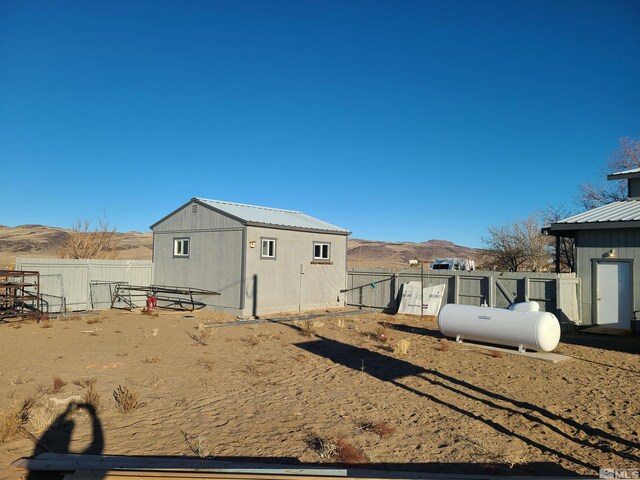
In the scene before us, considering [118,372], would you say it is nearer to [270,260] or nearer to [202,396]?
[202,396]

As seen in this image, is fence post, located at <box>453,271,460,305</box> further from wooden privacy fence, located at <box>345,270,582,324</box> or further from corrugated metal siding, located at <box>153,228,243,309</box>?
corrugated metal siding, located at <box>153,228,243,309</box>

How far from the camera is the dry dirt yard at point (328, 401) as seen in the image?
5.70m

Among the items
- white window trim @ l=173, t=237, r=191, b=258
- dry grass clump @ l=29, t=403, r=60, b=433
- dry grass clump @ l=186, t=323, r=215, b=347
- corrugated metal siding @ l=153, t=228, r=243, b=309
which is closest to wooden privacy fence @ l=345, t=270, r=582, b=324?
corrugated metal siding @ l=153, t=228, r=243, b=309

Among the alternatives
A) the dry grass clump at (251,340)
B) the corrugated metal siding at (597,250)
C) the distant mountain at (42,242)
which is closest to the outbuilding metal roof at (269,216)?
the dry grass clump at (251,340)

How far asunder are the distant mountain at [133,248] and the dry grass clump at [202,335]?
34.7m

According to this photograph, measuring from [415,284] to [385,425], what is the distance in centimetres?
1467

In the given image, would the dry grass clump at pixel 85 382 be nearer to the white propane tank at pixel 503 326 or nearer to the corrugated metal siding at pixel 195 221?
the white propane tank at pixel 503 326

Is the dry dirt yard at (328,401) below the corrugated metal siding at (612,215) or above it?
below

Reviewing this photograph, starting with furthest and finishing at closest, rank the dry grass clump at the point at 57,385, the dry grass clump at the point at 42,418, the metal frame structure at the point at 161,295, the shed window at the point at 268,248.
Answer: the metal frame structure at the point at 161,295 < the shed window at the point at 268,248 < the dry grass clump at the point at 57,385 < the dry grass clump at the point at 42,418

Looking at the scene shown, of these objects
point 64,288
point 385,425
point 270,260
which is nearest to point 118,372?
point 385,425

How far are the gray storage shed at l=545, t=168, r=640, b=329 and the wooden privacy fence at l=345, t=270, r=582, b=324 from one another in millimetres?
539

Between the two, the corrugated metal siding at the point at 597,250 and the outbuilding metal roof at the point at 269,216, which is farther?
the outbuilding metal roof at the point at 269,216

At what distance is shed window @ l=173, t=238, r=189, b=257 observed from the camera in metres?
21.5

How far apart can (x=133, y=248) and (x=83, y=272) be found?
6595cm
